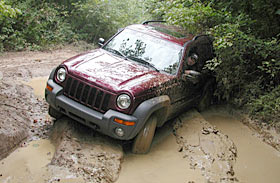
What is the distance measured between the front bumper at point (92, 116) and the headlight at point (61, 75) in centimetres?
17

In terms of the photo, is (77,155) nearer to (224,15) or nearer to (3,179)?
(3,179)

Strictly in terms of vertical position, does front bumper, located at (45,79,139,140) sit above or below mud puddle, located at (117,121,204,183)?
above

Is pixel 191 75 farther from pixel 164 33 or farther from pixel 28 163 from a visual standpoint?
pixel 28 163

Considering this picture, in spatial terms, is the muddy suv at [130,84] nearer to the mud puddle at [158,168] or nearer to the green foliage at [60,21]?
the mud puddle at [158,168]

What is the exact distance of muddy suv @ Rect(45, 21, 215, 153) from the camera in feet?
14.0

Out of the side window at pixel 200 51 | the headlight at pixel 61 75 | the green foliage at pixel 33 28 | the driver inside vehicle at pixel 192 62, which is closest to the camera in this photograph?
the headlight at pixel 61 75

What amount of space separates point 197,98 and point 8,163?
3.90 metres

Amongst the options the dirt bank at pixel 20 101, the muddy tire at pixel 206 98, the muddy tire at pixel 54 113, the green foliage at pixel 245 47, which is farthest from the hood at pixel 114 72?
the muddy tire at pixel 206 98

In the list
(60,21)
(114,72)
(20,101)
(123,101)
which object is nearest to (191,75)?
(114,72)

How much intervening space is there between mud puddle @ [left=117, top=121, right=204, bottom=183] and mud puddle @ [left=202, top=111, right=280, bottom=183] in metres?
0.84

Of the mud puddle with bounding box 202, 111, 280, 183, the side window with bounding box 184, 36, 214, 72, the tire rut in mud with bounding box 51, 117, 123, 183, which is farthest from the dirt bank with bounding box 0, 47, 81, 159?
the mud puddle with bounding box 202, 111, 280, 183

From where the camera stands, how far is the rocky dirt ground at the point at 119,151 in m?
3.95

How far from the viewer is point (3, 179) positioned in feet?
11.8

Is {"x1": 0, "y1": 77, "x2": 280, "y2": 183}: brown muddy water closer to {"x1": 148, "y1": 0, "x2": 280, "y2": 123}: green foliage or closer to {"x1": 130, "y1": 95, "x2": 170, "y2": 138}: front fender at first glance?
{"x1": 130, "y1": 95, "x2": 170, "y2": 138}: front fender
